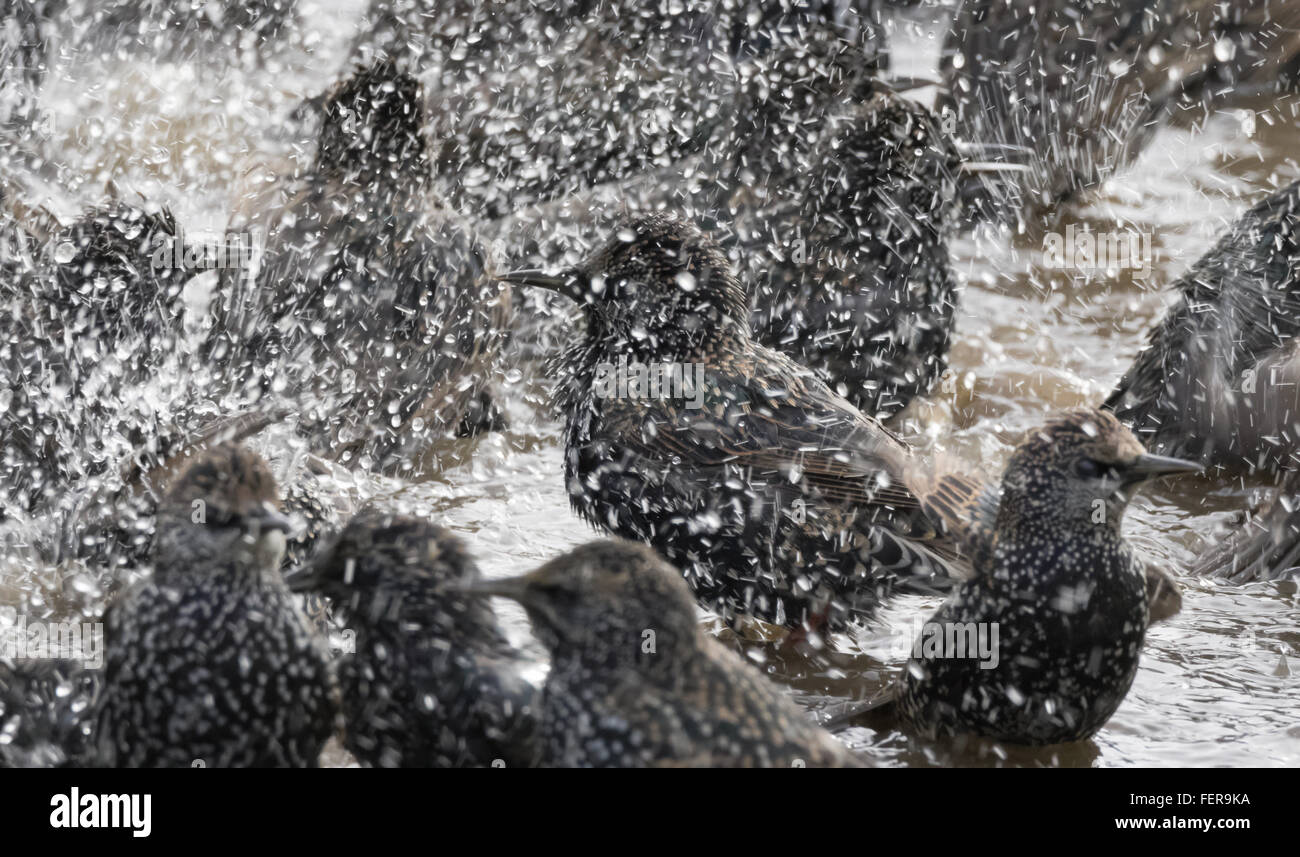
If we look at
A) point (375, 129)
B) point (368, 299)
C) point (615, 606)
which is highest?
point (375, 129)

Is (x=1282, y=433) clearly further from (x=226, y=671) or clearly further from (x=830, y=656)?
(x=226, y=671)

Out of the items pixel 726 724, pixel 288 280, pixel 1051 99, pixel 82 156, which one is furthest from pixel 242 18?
pixel 726 724

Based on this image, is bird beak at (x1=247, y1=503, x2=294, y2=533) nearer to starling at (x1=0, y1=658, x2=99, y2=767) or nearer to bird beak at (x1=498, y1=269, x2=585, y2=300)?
starling at (x1=0, y1=658, x2=99, y2=767)

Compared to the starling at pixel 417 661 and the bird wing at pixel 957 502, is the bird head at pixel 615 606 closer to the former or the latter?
the starling at pixel 417 661

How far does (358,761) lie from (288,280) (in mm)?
2519

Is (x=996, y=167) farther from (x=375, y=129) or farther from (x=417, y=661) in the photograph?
(x=417, y=661)

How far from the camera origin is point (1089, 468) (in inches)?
132

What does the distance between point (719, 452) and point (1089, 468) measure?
1177 millimetres

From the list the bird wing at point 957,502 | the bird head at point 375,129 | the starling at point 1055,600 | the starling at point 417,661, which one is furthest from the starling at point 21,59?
the starling at point 1055,600

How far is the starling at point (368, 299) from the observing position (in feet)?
17.0

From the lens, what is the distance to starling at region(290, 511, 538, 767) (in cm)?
300

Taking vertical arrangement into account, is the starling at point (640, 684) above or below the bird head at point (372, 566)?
below

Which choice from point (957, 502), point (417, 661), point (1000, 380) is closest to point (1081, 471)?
point (957, 502)

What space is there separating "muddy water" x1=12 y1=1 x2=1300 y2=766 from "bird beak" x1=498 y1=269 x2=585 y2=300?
0.93 meters
